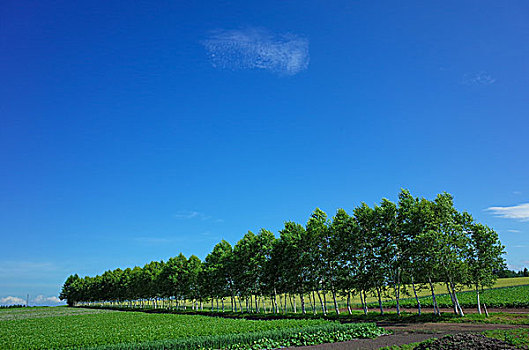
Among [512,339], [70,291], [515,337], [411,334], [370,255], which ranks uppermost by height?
[370,255]

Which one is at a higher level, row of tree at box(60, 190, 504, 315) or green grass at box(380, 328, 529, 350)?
row of tree at box(60, 190, 504, 315)

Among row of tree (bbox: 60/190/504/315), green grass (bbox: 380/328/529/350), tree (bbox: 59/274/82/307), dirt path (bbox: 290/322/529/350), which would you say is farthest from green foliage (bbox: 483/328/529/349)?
tree (bbox: 59/274/82/307)

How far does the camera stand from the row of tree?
39.1 metres

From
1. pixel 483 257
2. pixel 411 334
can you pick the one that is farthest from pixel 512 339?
pixel 483 257

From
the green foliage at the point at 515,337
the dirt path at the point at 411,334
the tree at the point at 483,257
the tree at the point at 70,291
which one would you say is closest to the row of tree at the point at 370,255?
the tree at the point at 483,257

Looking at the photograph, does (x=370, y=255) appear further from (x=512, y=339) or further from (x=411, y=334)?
(x=512, y=339)

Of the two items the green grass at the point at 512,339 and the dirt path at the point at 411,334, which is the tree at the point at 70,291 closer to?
the dirt path at the point at 411,334

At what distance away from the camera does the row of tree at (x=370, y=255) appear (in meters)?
39.1

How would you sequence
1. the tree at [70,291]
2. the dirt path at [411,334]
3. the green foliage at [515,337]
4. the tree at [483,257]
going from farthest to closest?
1. the tree at [70,291]
2. the tree at [483,257]
3. the dirt path at [411,334]
4. the green foliage at [515,337]

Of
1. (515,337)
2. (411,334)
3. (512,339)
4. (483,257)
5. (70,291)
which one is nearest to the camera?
(512,339)

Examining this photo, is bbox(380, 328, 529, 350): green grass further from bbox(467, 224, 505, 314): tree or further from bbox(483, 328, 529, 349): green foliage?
bbox(467, 224, 505, 314): tree

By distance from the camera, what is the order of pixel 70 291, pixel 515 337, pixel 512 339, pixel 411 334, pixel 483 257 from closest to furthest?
pixel 512 339 → pixel 515 337 → pixel 411 334 → pixel 483 257 → pixel 70 291

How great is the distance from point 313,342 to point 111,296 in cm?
13342

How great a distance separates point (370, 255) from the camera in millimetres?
45031
